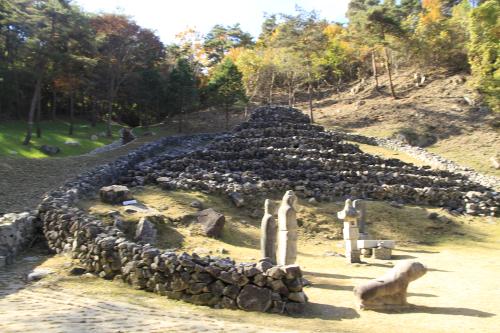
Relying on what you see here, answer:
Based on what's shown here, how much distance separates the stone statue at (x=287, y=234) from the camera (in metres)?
12.8

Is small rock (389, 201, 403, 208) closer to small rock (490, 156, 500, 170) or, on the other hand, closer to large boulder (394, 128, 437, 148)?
small rock (490, 156, 500, 170)

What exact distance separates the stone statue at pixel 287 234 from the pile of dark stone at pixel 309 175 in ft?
28.1

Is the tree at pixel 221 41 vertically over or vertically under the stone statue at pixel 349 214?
over

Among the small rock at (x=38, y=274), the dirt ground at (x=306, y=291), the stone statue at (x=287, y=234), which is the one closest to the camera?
the dirt ground at (x=306, y=291)

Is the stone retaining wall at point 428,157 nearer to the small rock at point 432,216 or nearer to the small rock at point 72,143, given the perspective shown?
the small rock at point 432,216

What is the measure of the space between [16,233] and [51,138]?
24.1 meters

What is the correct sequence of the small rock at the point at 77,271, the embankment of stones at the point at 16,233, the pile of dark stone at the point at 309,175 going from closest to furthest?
1. the small rock at the point at 77,271
2. the embankment of stones at the point at 16,233
3. the pile of dark stone at the point at 309,175

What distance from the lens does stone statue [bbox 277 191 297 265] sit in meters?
12.8

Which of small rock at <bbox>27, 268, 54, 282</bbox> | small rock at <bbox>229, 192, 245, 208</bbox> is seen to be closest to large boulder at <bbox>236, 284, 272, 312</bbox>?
small rock at <bbox>27, 268, 54, 282</bbox>

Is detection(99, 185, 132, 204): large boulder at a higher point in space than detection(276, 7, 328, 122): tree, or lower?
lower

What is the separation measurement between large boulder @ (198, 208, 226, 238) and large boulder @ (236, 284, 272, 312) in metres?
7.56

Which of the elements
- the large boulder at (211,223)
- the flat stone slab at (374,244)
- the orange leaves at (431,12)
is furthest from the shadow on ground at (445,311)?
the orange leaves at (431,12)

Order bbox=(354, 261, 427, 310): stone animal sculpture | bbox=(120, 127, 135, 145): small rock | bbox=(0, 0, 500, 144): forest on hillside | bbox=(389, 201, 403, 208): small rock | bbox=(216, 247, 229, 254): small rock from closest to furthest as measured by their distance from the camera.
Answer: bbox=(354, 261, 427, 310): stone animal sculpture → bbox=(216, 247, 229, 254): small rock → bbox=(389, 201, 403, 208): small rock → bbox=(0, 0, 500, 144): forest on hillside → bbox=(120, 127, 135, 145): small rock

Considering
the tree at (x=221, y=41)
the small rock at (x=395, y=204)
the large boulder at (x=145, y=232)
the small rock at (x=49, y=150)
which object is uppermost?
the tree at (x=221, y=41)
